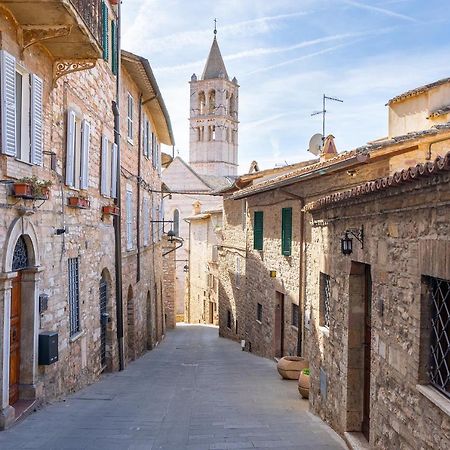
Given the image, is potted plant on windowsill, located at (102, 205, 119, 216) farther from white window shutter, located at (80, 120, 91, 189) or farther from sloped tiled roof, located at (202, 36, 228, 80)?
sloped tiled roof, located at (202, 36, 228, 80)

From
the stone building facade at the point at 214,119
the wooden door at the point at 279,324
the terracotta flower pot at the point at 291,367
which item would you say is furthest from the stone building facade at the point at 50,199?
the stone building facade at the point at 214,119

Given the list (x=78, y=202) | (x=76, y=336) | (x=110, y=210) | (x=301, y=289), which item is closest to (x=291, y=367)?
(x=301, y=289)

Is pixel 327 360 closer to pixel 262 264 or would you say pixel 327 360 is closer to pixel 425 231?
pixel 425 231

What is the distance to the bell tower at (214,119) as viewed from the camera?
67062 mm

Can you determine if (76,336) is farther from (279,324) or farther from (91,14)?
(279,324)

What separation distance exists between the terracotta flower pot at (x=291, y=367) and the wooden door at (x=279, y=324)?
3676mm

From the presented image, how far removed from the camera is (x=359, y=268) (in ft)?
23.8

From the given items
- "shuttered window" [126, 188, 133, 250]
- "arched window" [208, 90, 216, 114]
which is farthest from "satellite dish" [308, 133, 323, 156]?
"arched window" [208, 90, 216, 114]

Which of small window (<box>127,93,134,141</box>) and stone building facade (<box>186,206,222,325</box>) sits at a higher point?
small window (<box>127,93,134,141</box>)

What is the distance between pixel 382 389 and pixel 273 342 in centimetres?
1051

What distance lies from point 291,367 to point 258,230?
23.1 ft

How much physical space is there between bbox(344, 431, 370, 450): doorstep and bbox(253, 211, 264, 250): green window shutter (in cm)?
1122

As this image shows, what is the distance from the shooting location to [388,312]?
5918mm

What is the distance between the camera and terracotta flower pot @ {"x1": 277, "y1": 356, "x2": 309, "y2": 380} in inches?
479
